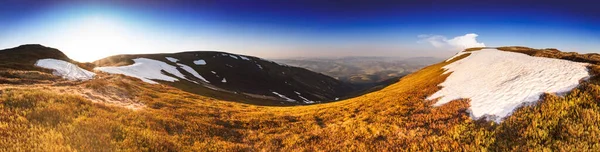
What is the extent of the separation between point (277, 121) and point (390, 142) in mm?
14275

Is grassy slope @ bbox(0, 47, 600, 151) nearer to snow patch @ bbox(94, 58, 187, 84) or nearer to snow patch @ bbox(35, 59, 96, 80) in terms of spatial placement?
snow patch @ bbox(35, 59, 96, 80)

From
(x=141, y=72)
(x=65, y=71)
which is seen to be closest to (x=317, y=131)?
(x=65, y=71)

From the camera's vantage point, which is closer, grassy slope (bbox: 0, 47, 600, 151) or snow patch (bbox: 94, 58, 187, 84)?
grassy slope (bbox: 0, 47, 600, 151)

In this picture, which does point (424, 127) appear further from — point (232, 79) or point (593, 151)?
point (232, 79)

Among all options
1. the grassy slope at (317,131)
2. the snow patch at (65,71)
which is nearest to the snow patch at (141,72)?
the snow patch at (65,71)

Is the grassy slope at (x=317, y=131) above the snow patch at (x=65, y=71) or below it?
below

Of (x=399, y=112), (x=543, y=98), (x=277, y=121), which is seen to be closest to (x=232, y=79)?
(x=277, y=121)

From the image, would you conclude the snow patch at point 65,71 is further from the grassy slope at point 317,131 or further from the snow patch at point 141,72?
the grassy slope at point 317,131

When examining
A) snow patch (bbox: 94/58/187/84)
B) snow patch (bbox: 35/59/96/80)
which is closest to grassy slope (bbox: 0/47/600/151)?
snow patch (bbox: 35/59/96/80)

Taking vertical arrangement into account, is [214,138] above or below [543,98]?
below

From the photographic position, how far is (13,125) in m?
11.7

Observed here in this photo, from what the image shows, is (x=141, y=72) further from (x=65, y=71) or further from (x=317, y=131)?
(x=317, y=131)

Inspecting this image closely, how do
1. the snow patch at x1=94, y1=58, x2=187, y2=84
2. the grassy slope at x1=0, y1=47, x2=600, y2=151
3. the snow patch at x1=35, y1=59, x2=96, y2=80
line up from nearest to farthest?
the grassy slope at x1=0, y1=47, x2=600, y2=151, the snow patch at x1=35, y1=59, x2=96, y2=80, the snow patch at x1=94, y1=58, x2=187, y2=84

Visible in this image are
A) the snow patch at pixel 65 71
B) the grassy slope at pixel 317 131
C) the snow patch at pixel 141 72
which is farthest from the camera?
the snow patch at pixel 141 72
